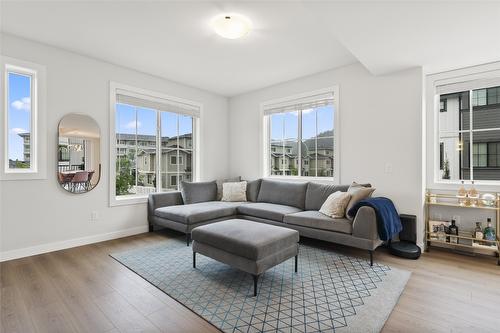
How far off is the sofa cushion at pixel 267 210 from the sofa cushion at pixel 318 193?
8.9 inches

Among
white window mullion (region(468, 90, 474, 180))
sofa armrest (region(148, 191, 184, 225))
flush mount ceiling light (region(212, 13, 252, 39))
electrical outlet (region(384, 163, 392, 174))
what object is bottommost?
sofa armrest (region(148, 191, 184, 225))

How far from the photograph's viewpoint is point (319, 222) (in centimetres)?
319

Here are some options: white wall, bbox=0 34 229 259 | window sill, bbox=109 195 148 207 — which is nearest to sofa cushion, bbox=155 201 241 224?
window sill, bbox=109 195 148 207

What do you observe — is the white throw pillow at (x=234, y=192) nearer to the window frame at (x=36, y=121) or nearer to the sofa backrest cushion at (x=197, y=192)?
the sofa backrest cushion at (x=197, y=192)

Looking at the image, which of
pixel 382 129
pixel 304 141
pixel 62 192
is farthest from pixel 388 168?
pixel 62 192

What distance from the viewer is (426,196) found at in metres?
3.41

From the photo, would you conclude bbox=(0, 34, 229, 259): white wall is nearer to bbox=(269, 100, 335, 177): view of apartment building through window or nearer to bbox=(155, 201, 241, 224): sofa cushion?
bbox=(155, 201, 241, 224): sofa cushion

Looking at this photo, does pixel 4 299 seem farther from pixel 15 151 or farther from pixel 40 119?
pixel 40 119

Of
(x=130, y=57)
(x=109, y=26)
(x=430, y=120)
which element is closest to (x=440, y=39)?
(x=430, y=120)

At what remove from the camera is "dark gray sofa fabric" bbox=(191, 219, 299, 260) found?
2.21m

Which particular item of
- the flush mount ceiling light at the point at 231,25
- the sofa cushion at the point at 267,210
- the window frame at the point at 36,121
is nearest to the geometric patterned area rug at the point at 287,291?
the sofa cushion at the point at 267,210

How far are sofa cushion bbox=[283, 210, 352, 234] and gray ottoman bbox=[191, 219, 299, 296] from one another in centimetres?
73

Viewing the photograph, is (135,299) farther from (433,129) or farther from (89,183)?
(433,129)

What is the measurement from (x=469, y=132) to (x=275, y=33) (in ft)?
9.45
